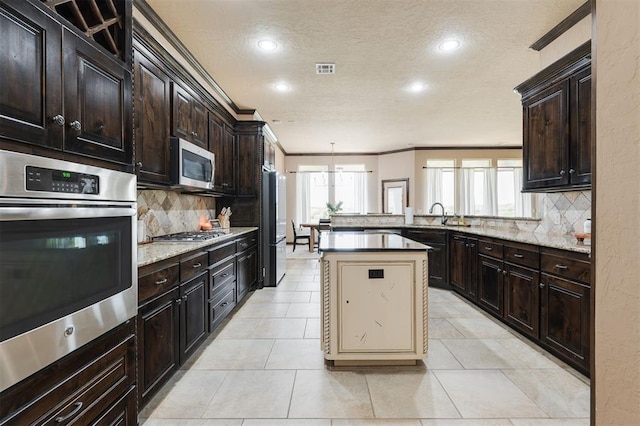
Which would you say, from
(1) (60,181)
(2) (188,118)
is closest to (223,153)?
(2) (188,118)

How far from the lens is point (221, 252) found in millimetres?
3139

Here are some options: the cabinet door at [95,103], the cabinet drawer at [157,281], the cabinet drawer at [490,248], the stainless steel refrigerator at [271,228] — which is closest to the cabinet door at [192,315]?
the cabinet drawer at [157,281]

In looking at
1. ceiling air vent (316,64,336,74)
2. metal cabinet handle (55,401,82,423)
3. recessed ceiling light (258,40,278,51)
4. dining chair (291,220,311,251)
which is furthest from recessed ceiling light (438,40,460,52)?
dining chair (291,220,311,251)

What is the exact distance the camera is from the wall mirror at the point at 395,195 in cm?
867

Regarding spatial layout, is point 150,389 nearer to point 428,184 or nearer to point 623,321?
point 623,321

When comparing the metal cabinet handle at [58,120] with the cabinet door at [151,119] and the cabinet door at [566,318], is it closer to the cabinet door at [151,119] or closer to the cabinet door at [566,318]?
the cabinet door at [151,119]

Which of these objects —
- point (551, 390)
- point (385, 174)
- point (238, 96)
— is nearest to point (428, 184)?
point (385, 174)

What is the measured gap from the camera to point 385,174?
9164 mm

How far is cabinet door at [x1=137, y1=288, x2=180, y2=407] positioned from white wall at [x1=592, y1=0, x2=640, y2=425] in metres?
1.98

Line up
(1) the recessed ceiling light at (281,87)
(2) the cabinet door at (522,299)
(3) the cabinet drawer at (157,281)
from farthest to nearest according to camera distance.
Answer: (1) the recessed ceiling light at (281,87) → (2) the cabinet door at (522,299) → (3) the cabinet drawer at (157,281)

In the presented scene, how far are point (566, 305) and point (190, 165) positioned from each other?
A: 327cm

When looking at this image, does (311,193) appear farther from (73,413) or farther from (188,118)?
(73,413)

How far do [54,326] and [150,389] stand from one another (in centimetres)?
106

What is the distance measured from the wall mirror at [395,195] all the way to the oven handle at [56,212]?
26.0ft
